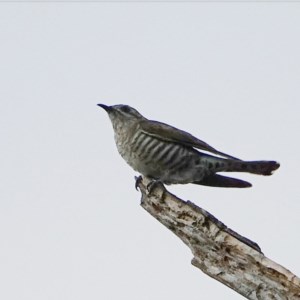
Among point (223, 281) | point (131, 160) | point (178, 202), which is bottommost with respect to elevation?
point (223, 281)

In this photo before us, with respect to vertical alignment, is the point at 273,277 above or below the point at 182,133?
below

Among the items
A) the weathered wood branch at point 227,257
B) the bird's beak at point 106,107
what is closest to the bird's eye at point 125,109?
the bird's beak at point 106,107

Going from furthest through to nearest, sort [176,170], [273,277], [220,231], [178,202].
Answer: [176,170], [178,202], [220,231], [273,277]

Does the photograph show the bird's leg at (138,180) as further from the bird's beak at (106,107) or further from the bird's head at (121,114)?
the bird's beak at (106,107)

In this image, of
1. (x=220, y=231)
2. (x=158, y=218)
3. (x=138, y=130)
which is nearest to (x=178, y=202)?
(x=158, y=218)

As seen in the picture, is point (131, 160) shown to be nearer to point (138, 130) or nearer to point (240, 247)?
point (138, 130)

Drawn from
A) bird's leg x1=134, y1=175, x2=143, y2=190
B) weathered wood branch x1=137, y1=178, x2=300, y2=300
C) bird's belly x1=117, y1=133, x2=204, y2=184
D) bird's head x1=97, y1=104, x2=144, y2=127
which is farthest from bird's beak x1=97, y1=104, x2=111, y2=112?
weathered wood branch x1=137, y1=178, x2=300, y2=300

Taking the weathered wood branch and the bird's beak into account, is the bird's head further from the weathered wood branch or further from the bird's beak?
the weathered wood branch
